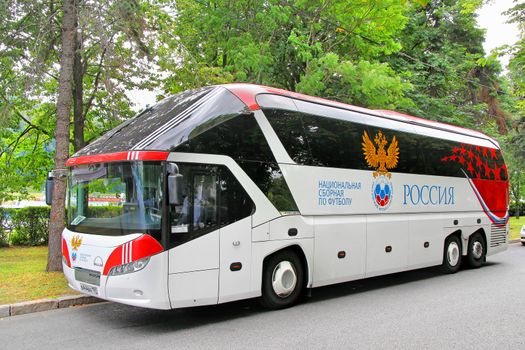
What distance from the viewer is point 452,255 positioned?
11.5m

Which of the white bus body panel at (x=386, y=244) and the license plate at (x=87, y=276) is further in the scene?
the white bus body panel at (x=386, y=244)

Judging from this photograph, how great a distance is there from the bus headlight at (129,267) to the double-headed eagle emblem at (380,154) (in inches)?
197

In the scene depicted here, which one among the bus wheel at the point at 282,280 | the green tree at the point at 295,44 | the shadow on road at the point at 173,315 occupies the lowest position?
the shadow on road at the point at 173,315

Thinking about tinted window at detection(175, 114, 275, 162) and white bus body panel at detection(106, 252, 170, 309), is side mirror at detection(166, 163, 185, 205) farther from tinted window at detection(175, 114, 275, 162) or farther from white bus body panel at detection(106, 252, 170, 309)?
white bus body panel at detection(106, 252, 170, 309)

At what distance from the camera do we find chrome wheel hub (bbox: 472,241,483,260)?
12297 millimetres

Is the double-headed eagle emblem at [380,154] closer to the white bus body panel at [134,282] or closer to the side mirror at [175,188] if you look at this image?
the side mirror at [175,188]

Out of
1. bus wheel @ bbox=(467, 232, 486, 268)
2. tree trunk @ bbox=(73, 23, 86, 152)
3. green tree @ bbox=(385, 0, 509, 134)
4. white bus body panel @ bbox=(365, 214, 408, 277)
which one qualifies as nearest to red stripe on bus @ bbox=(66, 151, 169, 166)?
white bus body panel @ bbox=(365, 214, 408, 277)

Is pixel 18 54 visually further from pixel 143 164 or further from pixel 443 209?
pixel 443 209

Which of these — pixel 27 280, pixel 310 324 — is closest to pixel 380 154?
pixel 310 324

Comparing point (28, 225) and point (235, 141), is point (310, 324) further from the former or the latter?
point (28, 225)

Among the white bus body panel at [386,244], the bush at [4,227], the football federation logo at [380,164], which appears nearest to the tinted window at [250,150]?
the white bus body panel at [386,244]

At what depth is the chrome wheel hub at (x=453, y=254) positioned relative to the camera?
11336mm

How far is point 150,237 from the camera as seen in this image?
5891mm

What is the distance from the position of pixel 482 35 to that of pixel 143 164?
2216cm
